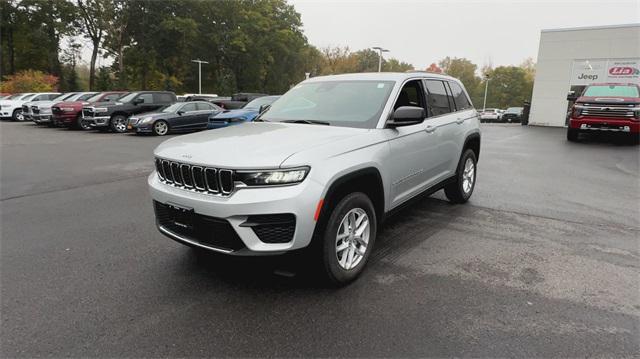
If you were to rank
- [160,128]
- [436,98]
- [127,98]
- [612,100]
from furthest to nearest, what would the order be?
Result: [127,98], [160,128], [612,100], [436,98]

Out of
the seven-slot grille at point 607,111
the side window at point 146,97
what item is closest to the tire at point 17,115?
the side window at point 146,97

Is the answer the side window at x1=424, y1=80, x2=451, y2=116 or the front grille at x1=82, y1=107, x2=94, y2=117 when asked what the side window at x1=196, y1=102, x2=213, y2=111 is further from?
the side window at x1=424, y1=80, x2=451, y2=116

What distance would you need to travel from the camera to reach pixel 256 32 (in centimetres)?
5238

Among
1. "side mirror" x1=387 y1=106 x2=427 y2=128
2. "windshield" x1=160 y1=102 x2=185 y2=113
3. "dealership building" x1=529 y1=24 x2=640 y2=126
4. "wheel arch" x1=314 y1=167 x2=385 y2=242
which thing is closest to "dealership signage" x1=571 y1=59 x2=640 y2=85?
"dealership building" x1=529 y1=24 x2=640 y2=126

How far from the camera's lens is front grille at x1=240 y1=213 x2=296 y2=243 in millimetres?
2859

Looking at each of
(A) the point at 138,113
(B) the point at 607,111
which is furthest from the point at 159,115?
(B) the point at 607,111

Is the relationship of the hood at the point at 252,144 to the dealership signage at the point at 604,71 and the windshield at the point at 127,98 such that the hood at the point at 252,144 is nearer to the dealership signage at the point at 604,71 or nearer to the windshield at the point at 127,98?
the windshield at the point at 127,98

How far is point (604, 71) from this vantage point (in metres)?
20.8

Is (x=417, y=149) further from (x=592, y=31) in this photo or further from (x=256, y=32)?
(x=256, y=32)

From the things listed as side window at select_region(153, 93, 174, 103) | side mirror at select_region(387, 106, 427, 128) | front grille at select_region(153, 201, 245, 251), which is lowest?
front grille at select_region(153, 201, 245, 251)

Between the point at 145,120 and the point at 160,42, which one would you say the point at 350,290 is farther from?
the point at 160,42

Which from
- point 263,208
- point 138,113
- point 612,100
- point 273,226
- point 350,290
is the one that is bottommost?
point 350,290

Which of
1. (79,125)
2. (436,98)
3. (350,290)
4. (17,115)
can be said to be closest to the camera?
(350,290)

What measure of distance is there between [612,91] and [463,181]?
1125 cm
